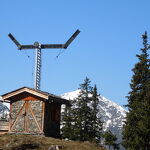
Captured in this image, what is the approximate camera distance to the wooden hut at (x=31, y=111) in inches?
1757

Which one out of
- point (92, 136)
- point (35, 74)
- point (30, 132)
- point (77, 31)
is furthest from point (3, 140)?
point (92, 136)

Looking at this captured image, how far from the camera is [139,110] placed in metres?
53.8

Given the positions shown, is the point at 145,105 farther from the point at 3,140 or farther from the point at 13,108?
the point at 3,140

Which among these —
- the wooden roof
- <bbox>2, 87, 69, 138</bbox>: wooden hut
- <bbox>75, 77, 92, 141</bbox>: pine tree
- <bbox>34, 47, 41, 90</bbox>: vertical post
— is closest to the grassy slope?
<bbox>2, 87, 69, 138</bbox>: wooden hut

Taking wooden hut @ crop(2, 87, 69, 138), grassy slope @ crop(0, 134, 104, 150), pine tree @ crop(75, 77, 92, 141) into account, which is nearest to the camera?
grassy slope @ crop(0, 134, 104, 150)

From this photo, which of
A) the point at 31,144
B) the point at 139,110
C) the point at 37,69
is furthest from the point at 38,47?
the point at 31,144

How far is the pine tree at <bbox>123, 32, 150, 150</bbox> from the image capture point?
53.1 metres

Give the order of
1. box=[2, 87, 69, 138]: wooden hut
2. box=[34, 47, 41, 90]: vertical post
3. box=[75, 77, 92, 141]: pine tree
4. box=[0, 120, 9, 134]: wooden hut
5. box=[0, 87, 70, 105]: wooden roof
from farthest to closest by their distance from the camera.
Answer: box=[75, 77, 92, 141]: pine tree → box=[34, 47, 41, 90]: vertical post → box=[0, 120, 9, 134]: wooden hut → box=[2, 87, 69, 138]: wooden hut → box=[0, 87, 70, 105]: wooden roof

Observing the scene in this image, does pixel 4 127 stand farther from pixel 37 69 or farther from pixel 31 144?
pixel 31 144

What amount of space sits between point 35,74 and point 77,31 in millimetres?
8019

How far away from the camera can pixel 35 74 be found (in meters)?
50.4

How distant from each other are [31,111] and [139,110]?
52.1 ft

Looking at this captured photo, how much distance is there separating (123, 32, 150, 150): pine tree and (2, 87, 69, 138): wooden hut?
39.6 feet

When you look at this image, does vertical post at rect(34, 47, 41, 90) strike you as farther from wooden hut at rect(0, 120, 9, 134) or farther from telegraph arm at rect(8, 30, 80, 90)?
wooden hut at rect(0, 120, 9, 134)
